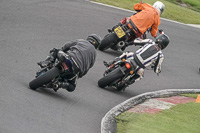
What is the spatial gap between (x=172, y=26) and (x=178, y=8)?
454cm

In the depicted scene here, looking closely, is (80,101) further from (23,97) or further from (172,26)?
(172,26)

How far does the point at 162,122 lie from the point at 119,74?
2.08 meters

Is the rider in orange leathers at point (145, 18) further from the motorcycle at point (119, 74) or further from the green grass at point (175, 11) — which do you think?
the green grass at point (175, 11)

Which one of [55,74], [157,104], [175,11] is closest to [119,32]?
[157,104]

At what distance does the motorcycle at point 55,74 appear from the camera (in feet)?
31.8

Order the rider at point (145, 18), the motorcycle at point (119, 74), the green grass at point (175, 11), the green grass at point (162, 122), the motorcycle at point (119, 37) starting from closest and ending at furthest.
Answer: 1. the green grass at point (162, 122)
2. the motorcycle at point (119, 74)
3. the rider at point (145, 18)
4. the motorcycle at point (119, 37)
5. the green grass at point (175, 11)

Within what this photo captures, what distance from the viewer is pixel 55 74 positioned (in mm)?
9688

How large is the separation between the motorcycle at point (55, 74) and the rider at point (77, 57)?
0.31 ft

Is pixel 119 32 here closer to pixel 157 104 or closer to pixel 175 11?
pixel 157 104

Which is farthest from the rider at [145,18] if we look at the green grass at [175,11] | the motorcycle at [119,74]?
the green grass at [175,11]

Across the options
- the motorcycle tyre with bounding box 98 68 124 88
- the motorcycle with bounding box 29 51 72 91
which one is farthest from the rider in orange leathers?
the motorcycle with bounding box 29 51 72 91

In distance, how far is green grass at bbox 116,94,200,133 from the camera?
9170 millimetres

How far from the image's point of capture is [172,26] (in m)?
20.7

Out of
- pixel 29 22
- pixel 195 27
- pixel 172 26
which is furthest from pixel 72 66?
pixel 195 27
